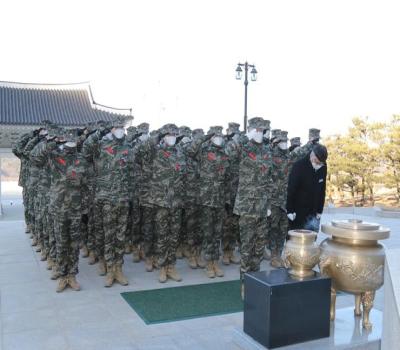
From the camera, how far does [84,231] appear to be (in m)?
6.31

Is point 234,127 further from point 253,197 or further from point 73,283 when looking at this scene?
point 73,283

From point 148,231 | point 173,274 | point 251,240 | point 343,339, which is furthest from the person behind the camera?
point 148,231

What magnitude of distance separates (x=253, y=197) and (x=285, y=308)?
63.7 inches

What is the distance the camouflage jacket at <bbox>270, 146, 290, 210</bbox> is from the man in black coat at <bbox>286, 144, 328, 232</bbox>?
135cm

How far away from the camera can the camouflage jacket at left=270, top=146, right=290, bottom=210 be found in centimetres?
598

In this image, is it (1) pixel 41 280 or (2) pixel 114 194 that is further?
(1) pixel 41 280

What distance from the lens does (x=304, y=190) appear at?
14.6 ft

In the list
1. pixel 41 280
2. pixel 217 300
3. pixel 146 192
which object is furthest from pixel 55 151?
pixel 217 300

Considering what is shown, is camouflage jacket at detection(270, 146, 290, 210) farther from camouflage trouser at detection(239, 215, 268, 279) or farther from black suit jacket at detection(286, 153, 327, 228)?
camouflage trouser at detection(239, 215, 268, 279)

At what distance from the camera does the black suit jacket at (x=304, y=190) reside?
4.43 meters

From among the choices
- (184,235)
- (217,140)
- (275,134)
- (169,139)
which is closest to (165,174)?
(169,139)

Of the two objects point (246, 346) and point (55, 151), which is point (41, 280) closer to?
point (55, 151)

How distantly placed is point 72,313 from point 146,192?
1.81 meters

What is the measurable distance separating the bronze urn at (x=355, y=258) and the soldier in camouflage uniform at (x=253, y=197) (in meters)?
1.17
